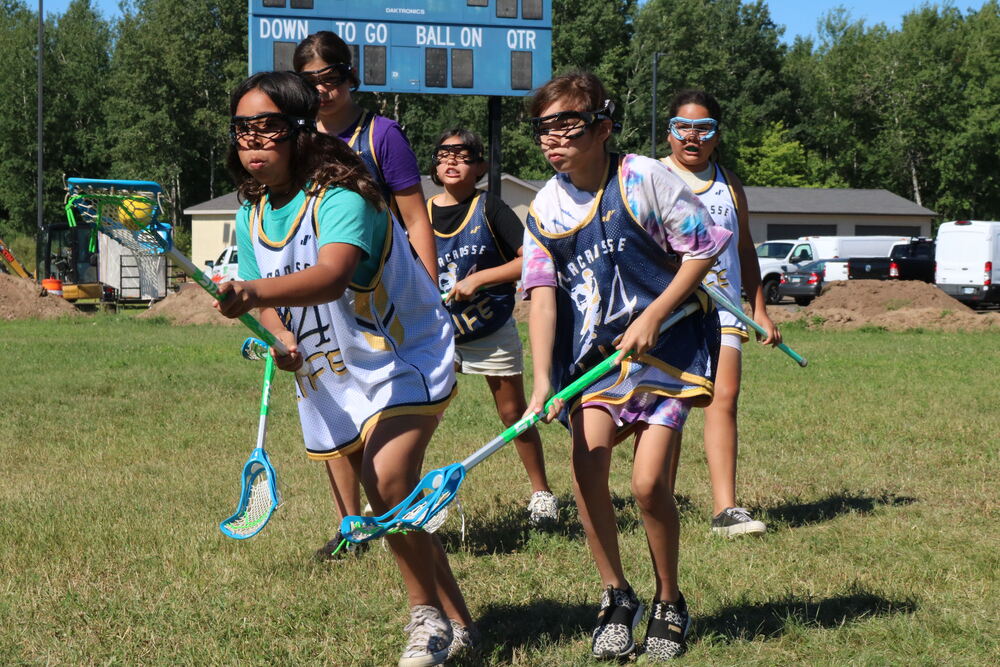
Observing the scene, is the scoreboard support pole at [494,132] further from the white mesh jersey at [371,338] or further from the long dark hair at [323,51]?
the white mesh jersey at [371,338]

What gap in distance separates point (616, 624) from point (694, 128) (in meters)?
2.69

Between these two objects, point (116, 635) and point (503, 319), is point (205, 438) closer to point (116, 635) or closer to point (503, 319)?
point (503, 319)

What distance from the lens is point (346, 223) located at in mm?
3244

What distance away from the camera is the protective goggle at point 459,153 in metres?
5.91

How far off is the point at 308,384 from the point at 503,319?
8.37 feet

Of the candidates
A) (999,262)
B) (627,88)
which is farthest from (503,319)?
(627,88)

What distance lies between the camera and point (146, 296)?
1425 inches

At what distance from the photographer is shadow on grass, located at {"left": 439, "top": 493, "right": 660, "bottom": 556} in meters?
5.46

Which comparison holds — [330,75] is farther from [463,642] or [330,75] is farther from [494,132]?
[494,132]

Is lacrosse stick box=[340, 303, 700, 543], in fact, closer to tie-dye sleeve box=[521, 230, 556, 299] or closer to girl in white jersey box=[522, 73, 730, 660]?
girl in white jersey box=[522, 73, 730, 660]

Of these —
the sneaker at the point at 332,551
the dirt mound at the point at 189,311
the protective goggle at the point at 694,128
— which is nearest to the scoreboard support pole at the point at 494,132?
the dirt mound at the point at 189,311

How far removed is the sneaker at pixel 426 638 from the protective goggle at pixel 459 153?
2882mm

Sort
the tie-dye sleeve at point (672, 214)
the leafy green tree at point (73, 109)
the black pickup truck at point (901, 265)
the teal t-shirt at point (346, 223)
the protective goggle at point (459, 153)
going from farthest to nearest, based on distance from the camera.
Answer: the leafy green tree at point (73, 109), the black pickup truck at point (901, 265), the protective goggle at point (459, 153), the tie-dye sleeve at point (672, 214), the teal t-shirt at point (346, 223)

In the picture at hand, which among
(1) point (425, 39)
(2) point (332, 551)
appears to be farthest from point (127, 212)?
(1) point (425, 39)
